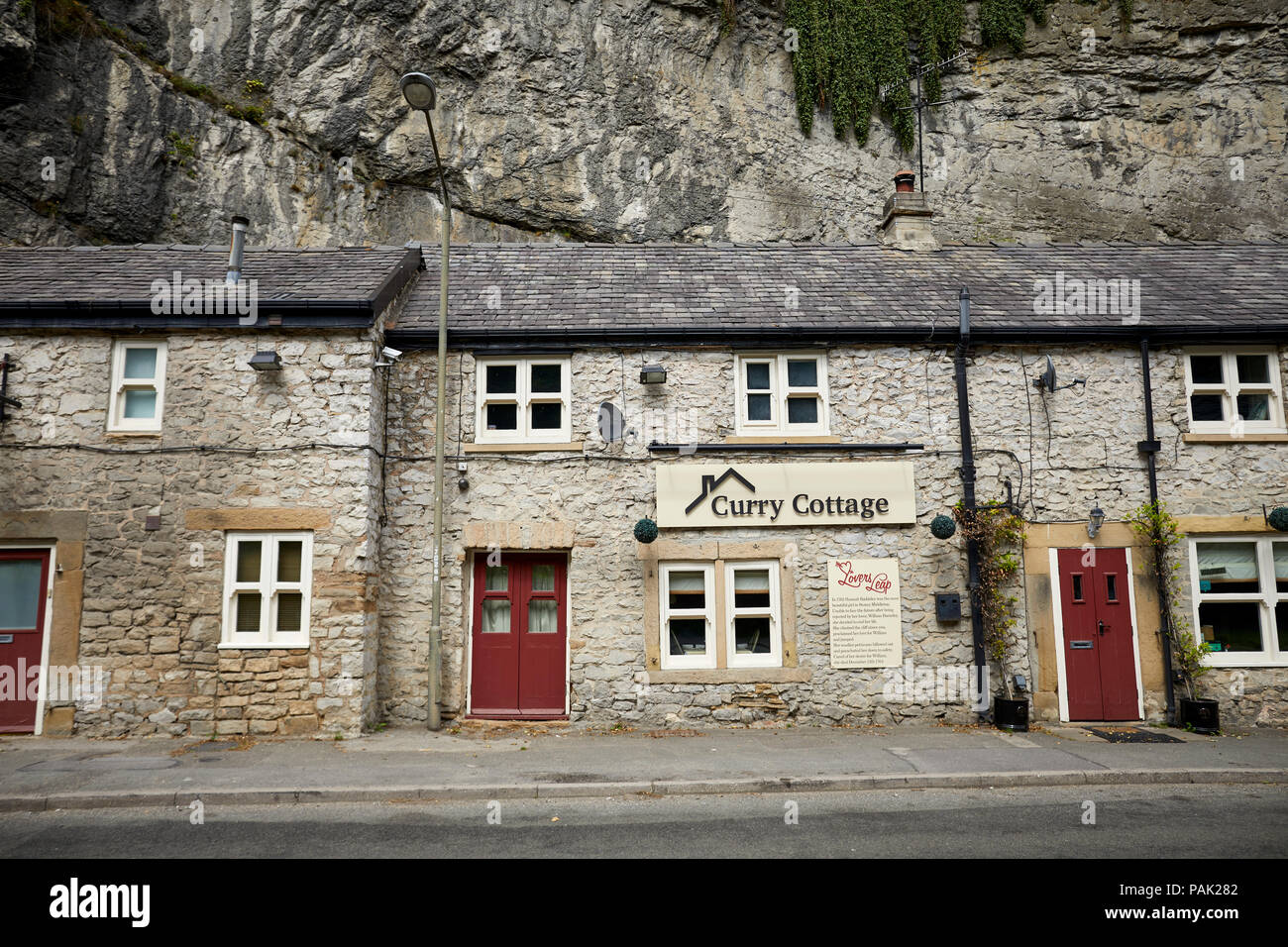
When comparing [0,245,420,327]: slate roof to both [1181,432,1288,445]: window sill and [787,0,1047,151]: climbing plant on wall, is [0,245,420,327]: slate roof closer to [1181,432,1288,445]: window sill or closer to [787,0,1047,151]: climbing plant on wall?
[1181,432,1288,445]: window sill

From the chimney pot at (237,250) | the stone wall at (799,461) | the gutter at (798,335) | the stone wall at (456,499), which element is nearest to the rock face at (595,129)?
the chimney pot at (237,250)

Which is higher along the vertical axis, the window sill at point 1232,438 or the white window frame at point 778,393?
the white window frame at point 778,393

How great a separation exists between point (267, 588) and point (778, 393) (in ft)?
25.2

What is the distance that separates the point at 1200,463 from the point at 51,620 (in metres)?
16.2

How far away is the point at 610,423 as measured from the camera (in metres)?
11.1

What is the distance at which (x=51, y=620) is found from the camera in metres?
9.88

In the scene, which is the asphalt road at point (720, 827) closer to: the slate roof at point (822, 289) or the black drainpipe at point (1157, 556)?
the black drainpipe at point (1157, 556)

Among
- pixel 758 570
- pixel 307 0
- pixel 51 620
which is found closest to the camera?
pixel 51 620

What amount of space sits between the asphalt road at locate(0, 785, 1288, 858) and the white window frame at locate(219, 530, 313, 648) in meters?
3.06

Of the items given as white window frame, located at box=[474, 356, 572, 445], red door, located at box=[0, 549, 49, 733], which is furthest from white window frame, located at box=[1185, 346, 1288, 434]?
red door, located at box=[0, 549, 49, 733]

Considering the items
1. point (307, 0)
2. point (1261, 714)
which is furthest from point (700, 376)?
point (307, 0)

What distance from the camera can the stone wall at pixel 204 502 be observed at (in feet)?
32.0

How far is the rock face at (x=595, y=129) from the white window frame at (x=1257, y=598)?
17.1 m

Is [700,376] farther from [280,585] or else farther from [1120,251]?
[1120,251]
